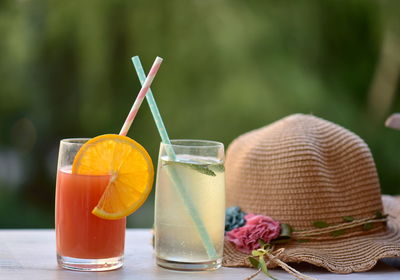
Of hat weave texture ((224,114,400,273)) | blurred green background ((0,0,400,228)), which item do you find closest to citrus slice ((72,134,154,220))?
hat weave texture ((224,114,400,273))

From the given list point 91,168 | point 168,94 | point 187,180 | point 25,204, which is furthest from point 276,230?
point 25,204

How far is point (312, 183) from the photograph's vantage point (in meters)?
1.19

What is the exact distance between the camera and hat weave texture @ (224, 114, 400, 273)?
1.18m

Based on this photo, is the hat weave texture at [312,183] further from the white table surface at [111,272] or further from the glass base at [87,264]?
the glass base at [87,264]

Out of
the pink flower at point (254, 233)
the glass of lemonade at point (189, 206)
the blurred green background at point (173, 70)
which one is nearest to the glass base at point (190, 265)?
the glass of lemonade at point (189, 206)

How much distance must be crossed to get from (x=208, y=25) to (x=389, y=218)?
2.22 meters

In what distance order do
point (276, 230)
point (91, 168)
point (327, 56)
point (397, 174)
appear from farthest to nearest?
point (327, 56) < point (397, 174) < point (276, 230) < point (91, 168)

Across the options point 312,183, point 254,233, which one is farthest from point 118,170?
point 312,183

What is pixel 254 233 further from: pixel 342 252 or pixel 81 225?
pixel 81 225

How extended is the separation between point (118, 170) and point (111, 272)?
169 millimetres

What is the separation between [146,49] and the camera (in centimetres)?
338

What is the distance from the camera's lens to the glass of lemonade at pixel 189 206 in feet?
3.30

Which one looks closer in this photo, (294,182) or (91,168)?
(91,168)

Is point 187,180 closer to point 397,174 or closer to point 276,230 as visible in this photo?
point 276,230
